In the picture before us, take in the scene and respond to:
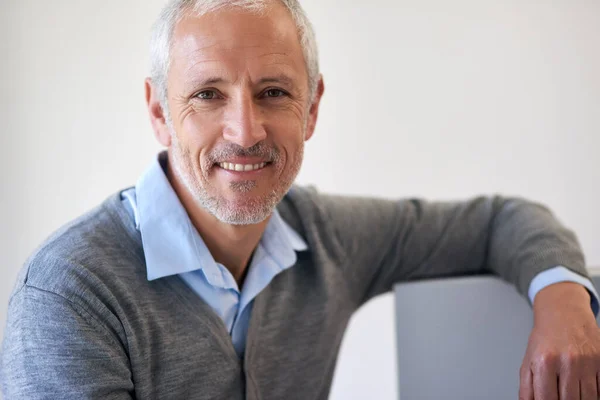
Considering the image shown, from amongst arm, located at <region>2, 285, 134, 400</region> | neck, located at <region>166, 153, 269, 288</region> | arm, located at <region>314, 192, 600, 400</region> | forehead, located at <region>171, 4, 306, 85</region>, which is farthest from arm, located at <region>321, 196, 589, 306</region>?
arm, located at <region>2, 285, 134, 400</region>

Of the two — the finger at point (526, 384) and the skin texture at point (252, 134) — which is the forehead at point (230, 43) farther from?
the finger at point (526, 384)

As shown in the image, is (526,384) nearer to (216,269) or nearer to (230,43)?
(216,269)

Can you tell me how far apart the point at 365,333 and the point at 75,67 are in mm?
1233

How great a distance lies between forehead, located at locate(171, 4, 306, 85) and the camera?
110 cm

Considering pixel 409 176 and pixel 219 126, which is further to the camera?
pixel 409 176

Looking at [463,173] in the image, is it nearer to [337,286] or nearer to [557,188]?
[557,188]

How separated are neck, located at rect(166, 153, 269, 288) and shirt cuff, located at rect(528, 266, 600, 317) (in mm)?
547

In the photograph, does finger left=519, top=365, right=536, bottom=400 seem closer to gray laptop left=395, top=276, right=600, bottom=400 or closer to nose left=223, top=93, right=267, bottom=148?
gray laptop left=395, top=276, right=600, bottom=400

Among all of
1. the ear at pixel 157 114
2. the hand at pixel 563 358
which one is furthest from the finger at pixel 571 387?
the ear at pixel 157 114

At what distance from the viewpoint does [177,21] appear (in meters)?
1.13

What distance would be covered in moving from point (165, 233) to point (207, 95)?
0.26 m

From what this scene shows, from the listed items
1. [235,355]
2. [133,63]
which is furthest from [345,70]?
[235,355]

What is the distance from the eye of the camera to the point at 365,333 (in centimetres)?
222

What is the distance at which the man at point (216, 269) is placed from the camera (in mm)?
1022
